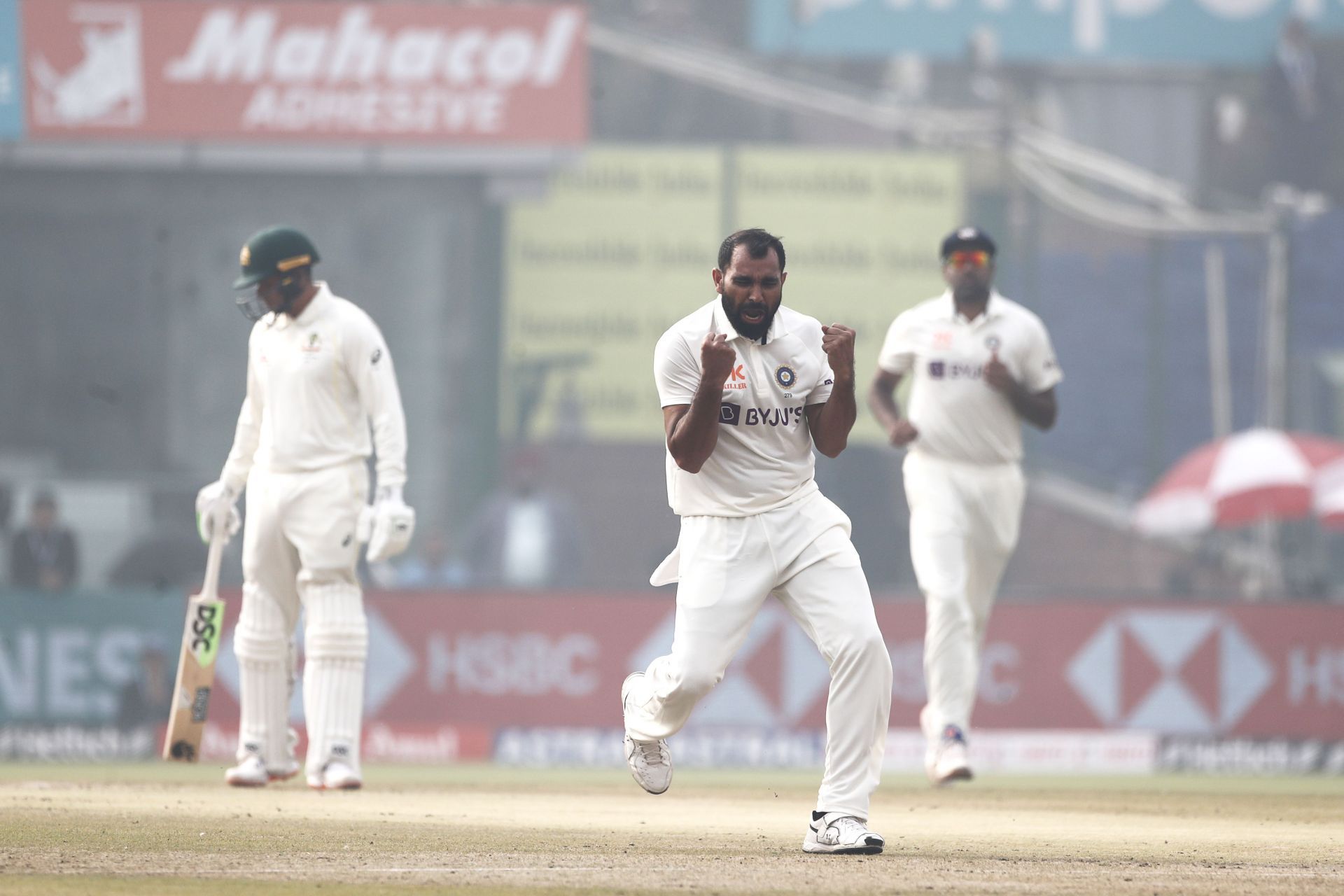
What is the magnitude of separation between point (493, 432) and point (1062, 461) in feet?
17.3

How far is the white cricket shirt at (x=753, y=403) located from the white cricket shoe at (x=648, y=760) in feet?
2.36

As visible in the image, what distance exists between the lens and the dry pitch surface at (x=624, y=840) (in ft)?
19.2

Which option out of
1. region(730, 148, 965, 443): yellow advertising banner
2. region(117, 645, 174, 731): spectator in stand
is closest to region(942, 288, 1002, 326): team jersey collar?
region(117, 645, 174, 731): spectator in stand

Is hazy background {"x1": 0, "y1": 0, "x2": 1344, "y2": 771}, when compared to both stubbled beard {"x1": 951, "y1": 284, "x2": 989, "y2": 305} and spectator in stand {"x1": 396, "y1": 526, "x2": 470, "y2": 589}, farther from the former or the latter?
stubbled beard {"x1": 951, "y1": 284, "x2": 989, "y2": 305}

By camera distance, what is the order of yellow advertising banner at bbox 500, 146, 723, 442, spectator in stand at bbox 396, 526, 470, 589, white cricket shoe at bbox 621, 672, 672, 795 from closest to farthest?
white cricket shoe at bbox 621, 672, 672, 795 < spectator in stand at bbox 396, 526, 470, 589 < yellow advertising banner at bbox 500, 146, 723, 442

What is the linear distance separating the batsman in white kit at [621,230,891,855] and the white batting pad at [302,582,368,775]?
2.40 m

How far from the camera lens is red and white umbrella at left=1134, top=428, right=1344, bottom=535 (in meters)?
16.4

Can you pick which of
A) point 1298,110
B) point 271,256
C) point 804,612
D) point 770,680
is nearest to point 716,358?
point 804,612

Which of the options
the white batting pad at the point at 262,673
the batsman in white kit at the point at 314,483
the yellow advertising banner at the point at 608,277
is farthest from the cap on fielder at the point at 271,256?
the yellow advertising banner at the point at 608,277

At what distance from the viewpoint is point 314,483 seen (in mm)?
8844

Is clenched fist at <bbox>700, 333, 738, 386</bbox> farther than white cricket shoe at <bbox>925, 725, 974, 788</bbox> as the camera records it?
No

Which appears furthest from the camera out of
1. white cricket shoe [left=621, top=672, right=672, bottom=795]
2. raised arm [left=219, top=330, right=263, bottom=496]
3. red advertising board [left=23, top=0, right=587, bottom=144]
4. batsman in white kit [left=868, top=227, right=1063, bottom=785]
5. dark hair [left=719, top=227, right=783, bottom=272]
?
red advertising board [left=23, top=0, right=587, bottom=144]

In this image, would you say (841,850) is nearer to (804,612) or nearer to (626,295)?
(804,612)

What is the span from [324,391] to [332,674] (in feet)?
3.65
